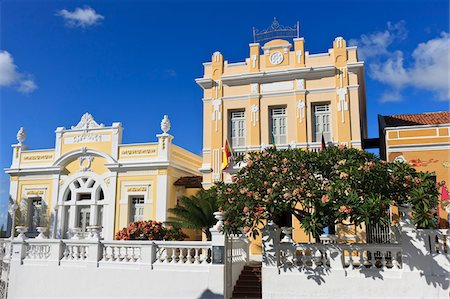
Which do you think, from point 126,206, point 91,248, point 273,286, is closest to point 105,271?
point 91,248

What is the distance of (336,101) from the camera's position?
16.5m

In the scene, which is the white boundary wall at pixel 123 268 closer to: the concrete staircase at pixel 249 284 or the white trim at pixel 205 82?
the concrete staircase at pixel 249 284

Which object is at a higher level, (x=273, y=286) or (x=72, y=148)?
(x=72, y=148)

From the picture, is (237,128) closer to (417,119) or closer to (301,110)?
(301,110)

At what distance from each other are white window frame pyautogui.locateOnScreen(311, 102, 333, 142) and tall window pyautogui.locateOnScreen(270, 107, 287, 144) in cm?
113

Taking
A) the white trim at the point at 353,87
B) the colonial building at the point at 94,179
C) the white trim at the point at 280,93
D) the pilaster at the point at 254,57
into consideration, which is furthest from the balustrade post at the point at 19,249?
the white trim at the point at 353,87

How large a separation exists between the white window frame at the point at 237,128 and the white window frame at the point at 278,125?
3.75 ft

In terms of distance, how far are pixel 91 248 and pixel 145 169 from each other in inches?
280

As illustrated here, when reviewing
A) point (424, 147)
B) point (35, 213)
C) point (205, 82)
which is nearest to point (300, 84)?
point (205, 82)

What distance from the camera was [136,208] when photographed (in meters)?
19.0

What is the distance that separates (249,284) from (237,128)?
24.3 feet

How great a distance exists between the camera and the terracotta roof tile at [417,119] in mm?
17125

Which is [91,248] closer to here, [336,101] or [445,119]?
[336,101]

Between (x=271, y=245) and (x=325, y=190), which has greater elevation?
(x=325, y=190)
